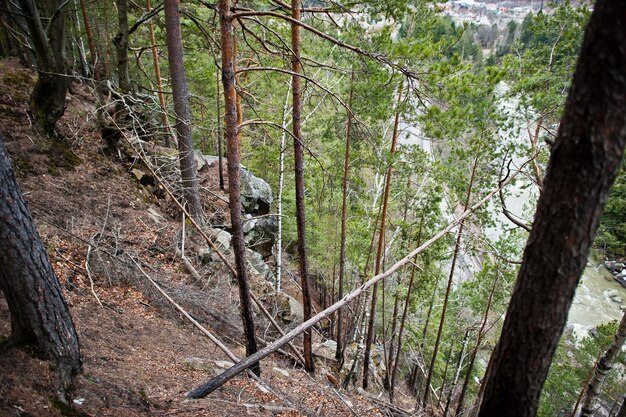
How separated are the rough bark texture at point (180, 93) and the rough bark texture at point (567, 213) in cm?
590

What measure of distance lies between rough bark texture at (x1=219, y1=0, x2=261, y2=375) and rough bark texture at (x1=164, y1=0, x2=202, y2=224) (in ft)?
7.97

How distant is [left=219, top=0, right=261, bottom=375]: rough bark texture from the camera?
386 centimetres

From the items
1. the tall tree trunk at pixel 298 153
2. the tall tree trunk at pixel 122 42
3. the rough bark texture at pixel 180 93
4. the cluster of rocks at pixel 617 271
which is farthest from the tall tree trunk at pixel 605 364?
the cluster of rocks at pixel 617 271

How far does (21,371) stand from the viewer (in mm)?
2576

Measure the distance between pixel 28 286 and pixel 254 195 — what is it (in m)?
10.2

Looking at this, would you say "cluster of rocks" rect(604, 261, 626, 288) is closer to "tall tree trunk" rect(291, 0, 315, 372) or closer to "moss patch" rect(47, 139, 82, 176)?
"tall tree trunk" rect(291, 0, 315, 372)

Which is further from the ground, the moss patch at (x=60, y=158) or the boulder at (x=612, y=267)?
the moss patch at (x=60, y=158)

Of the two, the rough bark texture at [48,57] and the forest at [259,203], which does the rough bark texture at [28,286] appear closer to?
the forest at [259,203]

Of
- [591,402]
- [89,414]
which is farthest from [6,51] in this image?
[591,402]

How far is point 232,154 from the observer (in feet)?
14.1

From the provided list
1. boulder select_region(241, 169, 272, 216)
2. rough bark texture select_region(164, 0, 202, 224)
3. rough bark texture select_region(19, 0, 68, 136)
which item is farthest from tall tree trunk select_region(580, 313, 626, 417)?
boulder select_region(241, 169, 272, 216)

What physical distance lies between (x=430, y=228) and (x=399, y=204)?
1.93m

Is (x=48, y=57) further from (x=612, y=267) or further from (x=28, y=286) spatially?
(x=612, y=267)

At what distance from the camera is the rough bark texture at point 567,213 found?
127cm
